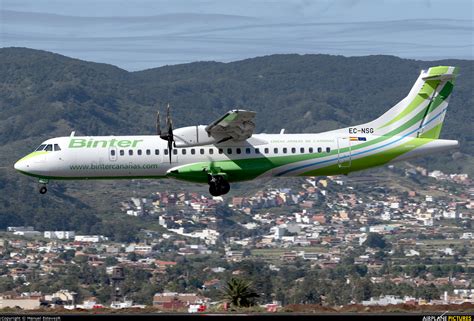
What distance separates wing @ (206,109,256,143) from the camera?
2363 inches

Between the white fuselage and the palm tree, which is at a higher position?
the white fuselage

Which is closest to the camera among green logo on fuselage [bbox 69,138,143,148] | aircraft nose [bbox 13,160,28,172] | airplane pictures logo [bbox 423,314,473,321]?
airplane pictures logo [bbox 423,314,473,321]

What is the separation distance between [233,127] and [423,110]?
12.3 m

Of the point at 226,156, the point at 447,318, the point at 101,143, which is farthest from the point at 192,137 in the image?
the point at 447,318

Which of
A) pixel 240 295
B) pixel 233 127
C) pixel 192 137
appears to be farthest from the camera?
pixel 192 137

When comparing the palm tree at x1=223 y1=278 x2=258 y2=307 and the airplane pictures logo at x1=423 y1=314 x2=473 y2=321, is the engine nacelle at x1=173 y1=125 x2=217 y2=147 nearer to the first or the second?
the palm tree at x1=223 y1=278 x2=258 y2=307

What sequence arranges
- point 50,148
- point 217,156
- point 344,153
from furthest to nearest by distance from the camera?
point 50,148
point 344,153
point 217,156

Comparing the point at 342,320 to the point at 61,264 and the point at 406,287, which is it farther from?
the point at 61,264

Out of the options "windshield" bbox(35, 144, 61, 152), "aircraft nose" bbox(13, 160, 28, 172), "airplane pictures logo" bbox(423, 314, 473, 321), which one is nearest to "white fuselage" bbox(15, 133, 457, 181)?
"windshield" bbox(35, 144, 61, 152)

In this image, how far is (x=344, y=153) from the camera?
63.7 meters

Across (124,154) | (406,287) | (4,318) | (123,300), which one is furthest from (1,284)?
(4,318)

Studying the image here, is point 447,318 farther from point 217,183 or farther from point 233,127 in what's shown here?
point 217,183

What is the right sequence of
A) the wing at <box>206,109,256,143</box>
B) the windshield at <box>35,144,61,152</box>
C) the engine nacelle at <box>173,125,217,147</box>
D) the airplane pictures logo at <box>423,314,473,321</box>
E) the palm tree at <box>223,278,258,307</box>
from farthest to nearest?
the windshield at <box>35,144,61,152</box> → the engine nacelle at <box>173,125,217,147</box> → the wing at <box>206,109,256,143</box> → the palm tree at <box>223,278,258,307</box> → the airplane pictures logo at <box>423,314,473,321</box>

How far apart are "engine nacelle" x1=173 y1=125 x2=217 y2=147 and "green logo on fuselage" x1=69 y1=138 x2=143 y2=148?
3.17m
